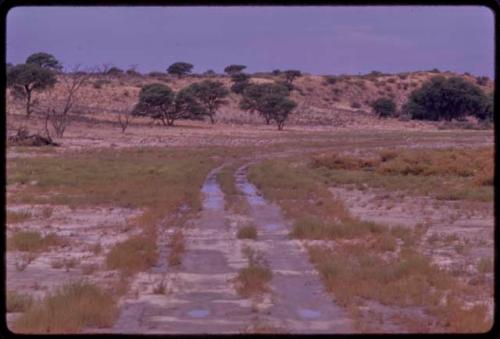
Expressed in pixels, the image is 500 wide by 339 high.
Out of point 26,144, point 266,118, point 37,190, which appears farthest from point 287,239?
point 266,118

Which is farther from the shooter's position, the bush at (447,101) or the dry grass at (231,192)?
the bush at (447,101)

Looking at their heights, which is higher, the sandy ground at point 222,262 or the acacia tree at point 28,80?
the sandy ground at point 222,262

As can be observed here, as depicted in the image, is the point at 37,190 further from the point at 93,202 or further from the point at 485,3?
the point at 485,3

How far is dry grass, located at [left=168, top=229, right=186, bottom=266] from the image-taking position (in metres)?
13.8

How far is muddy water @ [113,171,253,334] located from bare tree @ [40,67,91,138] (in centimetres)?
4052

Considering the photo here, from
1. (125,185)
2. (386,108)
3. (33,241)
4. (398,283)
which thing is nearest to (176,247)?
(33,241)

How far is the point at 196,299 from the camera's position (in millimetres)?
10750

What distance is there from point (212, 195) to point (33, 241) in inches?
415

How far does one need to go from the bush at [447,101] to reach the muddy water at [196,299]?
6898 cm

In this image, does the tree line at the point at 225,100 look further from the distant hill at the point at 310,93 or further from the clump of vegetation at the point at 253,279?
the clump of vegetation at the point at 253,279

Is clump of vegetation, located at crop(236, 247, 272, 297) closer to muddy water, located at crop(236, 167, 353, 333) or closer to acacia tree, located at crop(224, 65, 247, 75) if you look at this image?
muddy water, located at crop(236, 167, 353, 333)

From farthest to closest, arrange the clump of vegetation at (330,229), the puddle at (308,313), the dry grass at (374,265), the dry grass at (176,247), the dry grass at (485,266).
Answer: the clump of vegetation at (330,229)
the dry grass at (176,247)
the dry grass at (485,266)
the dry grass at (374,265)
the puddle at (308,313)

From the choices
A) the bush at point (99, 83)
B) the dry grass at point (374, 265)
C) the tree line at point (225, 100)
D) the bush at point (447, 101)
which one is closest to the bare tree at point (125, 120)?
the tree line at point (225, 100)

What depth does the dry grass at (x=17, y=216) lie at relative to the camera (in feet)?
61.5
